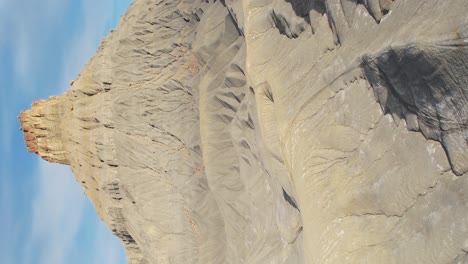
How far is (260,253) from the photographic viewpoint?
1086 cm

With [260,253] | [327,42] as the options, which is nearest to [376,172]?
[327,42]

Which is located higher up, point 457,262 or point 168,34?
point 168,34

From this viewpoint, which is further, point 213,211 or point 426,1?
point 213,211

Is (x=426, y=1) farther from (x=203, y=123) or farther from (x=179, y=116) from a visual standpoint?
(x=179, y=116)

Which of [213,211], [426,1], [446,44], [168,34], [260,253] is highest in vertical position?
[168,34]

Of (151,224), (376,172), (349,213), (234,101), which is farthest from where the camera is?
(151,224)

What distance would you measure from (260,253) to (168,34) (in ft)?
19.7

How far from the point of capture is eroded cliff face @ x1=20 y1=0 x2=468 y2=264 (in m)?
5.68

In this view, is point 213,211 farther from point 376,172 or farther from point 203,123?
point 376,172

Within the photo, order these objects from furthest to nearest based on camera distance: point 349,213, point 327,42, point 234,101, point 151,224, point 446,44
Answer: point 151,224, point 234,101, point 327,42, point 349,213, point 446,44

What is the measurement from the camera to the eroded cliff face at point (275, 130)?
5.68 metres

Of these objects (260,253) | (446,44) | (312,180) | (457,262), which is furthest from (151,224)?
(446,44)

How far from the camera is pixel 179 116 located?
514 inches

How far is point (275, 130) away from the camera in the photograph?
8.98m
